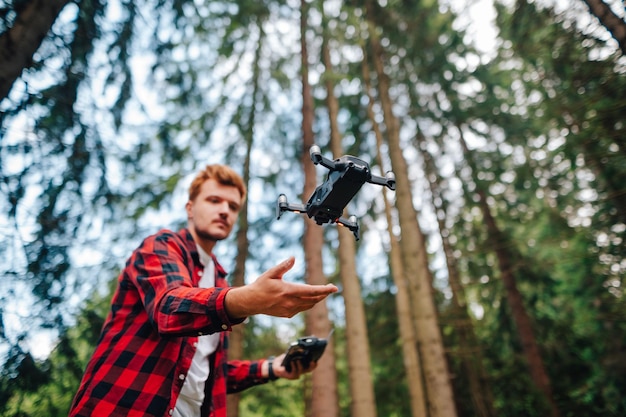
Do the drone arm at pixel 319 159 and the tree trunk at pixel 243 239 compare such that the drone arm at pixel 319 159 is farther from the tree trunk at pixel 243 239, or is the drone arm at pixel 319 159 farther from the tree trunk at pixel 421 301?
the tree trunk at pixel 243 239

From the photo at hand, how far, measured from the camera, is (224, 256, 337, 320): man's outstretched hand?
49.4 inches

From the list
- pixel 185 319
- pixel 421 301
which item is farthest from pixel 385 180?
pixel 421 301

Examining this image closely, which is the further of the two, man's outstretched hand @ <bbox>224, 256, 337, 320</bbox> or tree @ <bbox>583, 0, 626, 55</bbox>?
tree @ <bbox>583, 0, 626, 55</bbox>

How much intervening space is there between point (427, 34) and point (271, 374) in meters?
9.78

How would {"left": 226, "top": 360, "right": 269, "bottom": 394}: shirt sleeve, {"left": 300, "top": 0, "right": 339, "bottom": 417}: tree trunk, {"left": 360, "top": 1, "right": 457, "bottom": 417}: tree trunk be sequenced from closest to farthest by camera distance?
{"left": 226, "top": 360, "right": 269, "bottom": 394}: shirt sleeve < {"left": 300, "top": 0, "right": 339, "bottom": 417}: tree trunk < {"left": 360, "top": 1, "right": 457, "bottom": 417}: tree trunk

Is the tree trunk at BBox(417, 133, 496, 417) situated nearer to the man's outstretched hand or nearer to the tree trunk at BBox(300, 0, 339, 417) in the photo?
the tree trunk at BBox(300, 0, 339, 417)

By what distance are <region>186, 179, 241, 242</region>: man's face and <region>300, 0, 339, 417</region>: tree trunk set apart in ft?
10.6

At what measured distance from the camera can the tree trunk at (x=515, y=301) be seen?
964cm

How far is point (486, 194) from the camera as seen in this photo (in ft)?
38.4

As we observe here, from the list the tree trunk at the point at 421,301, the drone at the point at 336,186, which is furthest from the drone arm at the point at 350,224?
the tree trunk at the point at 421,301

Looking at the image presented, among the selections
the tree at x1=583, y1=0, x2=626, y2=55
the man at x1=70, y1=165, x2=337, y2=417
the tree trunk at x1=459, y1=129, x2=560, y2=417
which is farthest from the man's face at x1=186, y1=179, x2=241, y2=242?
the tree trunk at x1=459, y1=129, x2=560, y2=417

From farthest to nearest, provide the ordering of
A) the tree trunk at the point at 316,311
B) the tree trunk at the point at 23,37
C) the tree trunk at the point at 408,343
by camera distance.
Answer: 1. the tree trunk at the point at 408,343
2. the tree trunk at the point at 316,311
3. the tree trunk at the point at 23,37

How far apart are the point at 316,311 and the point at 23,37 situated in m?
4.75

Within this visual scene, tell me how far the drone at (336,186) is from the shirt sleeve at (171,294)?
468 mm
